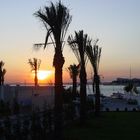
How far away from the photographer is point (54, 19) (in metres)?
21.5

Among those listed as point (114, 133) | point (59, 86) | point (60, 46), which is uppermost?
point (60, 46)

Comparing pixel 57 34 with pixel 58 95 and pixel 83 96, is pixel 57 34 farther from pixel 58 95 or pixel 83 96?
pixel 83 96

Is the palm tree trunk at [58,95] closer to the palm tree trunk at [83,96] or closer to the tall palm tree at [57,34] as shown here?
the tall palm tree at [57,34]

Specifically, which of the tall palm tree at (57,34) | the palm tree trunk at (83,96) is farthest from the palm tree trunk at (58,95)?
the palm tree trunk at (83,96)

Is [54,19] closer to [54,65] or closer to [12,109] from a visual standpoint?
[54,65]

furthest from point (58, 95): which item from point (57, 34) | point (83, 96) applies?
point (83, 96)

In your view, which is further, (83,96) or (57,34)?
(83,96)

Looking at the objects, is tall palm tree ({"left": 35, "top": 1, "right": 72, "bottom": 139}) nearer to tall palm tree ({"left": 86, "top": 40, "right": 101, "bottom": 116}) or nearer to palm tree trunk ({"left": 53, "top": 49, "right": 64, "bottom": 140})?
palm tree trunk ({"left": 53, "top": 49, "right": 64, "bottom": 140})

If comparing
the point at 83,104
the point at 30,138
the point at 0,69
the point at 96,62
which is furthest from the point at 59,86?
the point at 0,69

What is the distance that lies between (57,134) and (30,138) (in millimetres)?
2906

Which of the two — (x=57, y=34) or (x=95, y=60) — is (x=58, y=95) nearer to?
(x=57, y=34)

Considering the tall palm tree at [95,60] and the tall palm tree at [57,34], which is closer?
the tall palm tree at [57,34]

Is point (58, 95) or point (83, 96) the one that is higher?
point (58, 95)

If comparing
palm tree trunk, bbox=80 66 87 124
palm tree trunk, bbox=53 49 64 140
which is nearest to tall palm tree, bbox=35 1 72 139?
palm tree trunk, bbox=53 49 64 140
